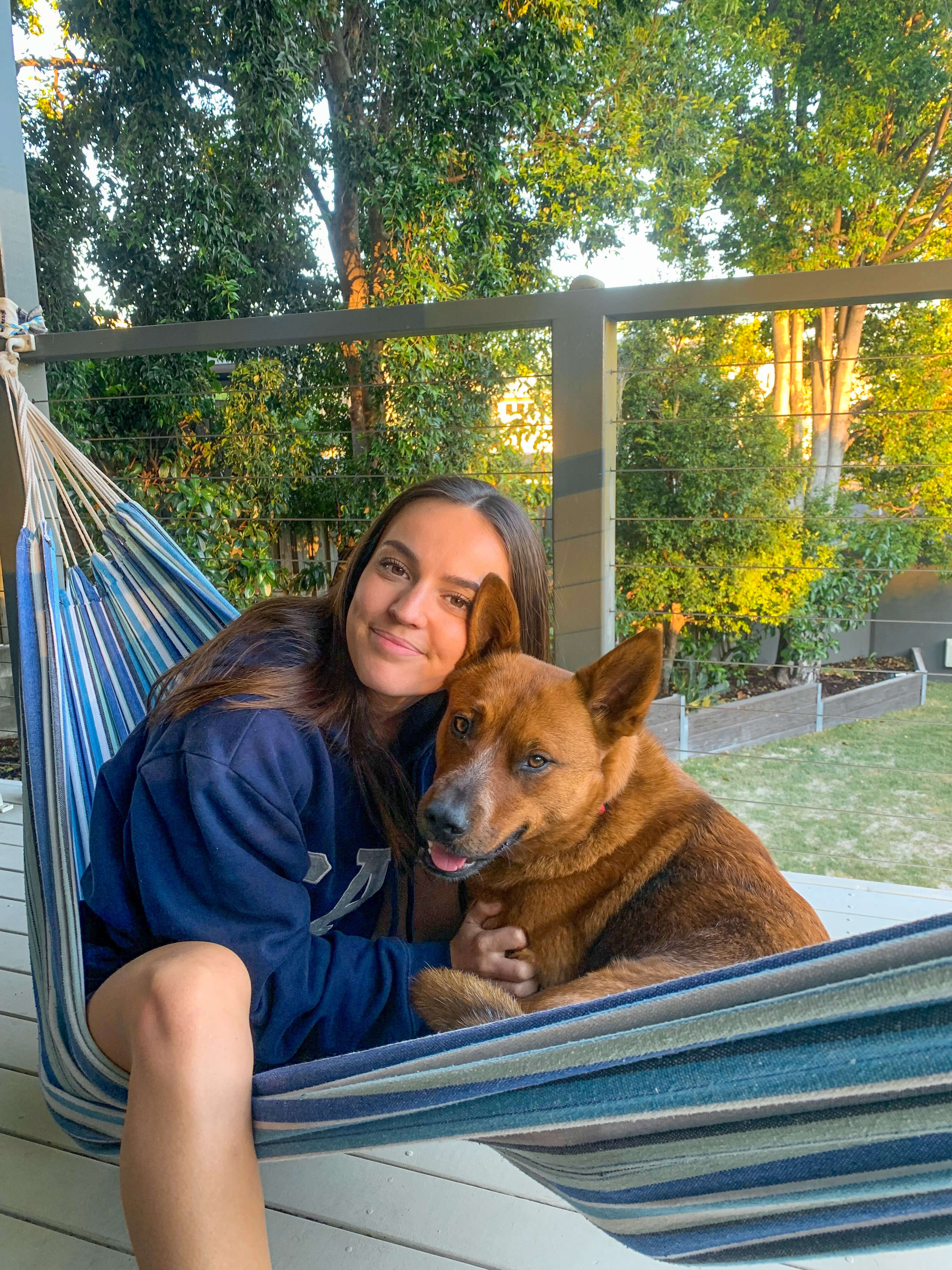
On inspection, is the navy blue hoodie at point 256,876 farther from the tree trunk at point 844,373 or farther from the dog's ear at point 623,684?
the tree trunk at point 844,373

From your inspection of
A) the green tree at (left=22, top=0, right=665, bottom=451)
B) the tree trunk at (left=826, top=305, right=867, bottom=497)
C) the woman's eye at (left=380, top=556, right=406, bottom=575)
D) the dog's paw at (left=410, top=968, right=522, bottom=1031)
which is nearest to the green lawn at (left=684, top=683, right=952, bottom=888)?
the tree trunk at (left=826, top=305, right=867, bottom=497)

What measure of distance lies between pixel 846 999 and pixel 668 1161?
0.30m

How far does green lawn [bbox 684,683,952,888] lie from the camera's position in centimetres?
546

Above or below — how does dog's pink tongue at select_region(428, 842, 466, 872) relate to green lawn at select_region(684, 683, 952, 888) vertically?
above

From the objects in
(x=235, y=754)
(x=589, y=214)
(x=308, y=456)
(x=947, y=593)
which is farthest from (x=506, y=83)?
(x=235, y=754)

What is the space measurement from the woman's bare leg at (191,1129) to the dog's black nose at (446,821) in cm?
37

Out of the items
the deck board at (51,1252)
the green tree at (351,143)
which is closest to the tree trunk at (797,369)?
the green tree at (351,143)

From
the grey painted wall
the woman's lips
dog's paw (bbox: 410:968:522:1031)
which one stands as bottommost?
the grey painted wall

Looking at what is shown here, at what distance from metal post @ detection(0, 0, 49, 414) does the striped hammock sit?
161 centimetres

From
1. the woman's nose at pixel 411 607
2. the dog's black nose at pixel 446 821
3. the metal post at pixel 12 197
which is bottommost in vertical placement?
the dog's black nose at pixel 446 821

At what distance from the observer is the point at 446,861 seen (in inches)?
50.0

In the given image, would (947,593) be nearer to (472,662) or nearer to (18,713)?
(472,662)

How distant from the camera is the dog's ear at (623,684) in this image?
4.17ft

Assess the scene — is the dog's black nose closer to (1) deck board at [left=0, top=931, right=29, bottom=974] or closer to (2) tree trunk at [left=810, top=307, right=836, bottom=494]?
(1) deck board at [left=0, top=931, right=29, bottom=974]
